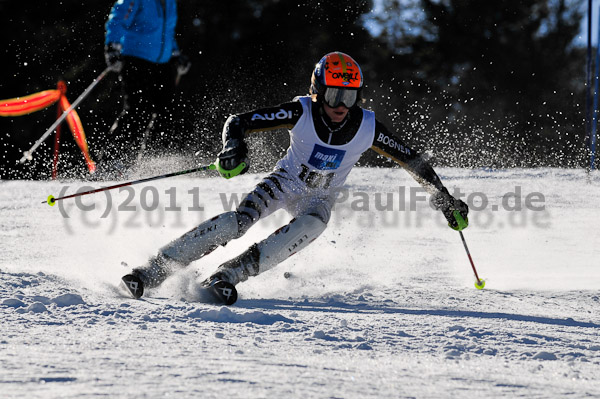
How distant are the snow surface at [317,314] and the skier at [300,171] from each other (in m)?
0.18

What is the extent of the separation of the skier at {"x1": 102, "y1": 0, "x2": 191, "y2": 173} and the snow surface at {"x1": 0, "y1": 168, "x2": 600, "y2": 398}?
2.56 ft

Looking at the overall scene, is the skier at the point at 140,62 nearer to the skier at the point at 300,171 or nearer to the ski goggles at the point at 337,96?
the skier at the point at 300,171

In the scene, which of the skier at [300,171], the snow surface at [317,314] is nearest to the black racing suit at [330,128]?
the skier at [300,171]

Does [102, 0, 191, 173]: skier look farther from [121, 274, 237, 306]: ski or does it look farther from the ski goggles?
[121, 274, 237, 306]: ski

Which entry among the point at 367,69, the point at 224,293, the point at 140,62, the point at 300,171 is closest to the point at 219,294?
the point at 224,293

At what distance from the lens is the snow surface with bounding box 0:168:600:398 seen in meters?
2.19

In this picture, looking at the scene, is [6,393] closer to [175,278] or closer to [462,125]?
[175,278]

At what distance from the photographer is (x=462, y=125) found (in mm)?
23297

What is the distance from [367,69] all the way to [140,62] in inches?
629

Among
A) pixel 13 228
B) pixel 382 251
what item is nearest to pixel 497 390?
pixel 382 251

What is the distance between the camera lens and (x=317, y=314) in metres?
3.28

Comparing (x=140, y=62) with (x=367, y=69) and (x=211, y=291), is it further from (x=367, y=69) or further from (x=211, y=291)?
(x=367, y=69)

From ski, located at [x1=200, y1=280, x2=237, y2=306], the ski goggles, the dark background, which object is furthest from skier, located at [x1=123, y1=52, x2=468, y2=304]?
the dark background

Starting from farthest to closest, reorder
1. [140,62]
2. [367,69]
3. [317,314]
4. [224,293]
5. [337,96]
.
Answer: [367,69]
[140,62]
[337,96]
[224,293]
[317,314]
